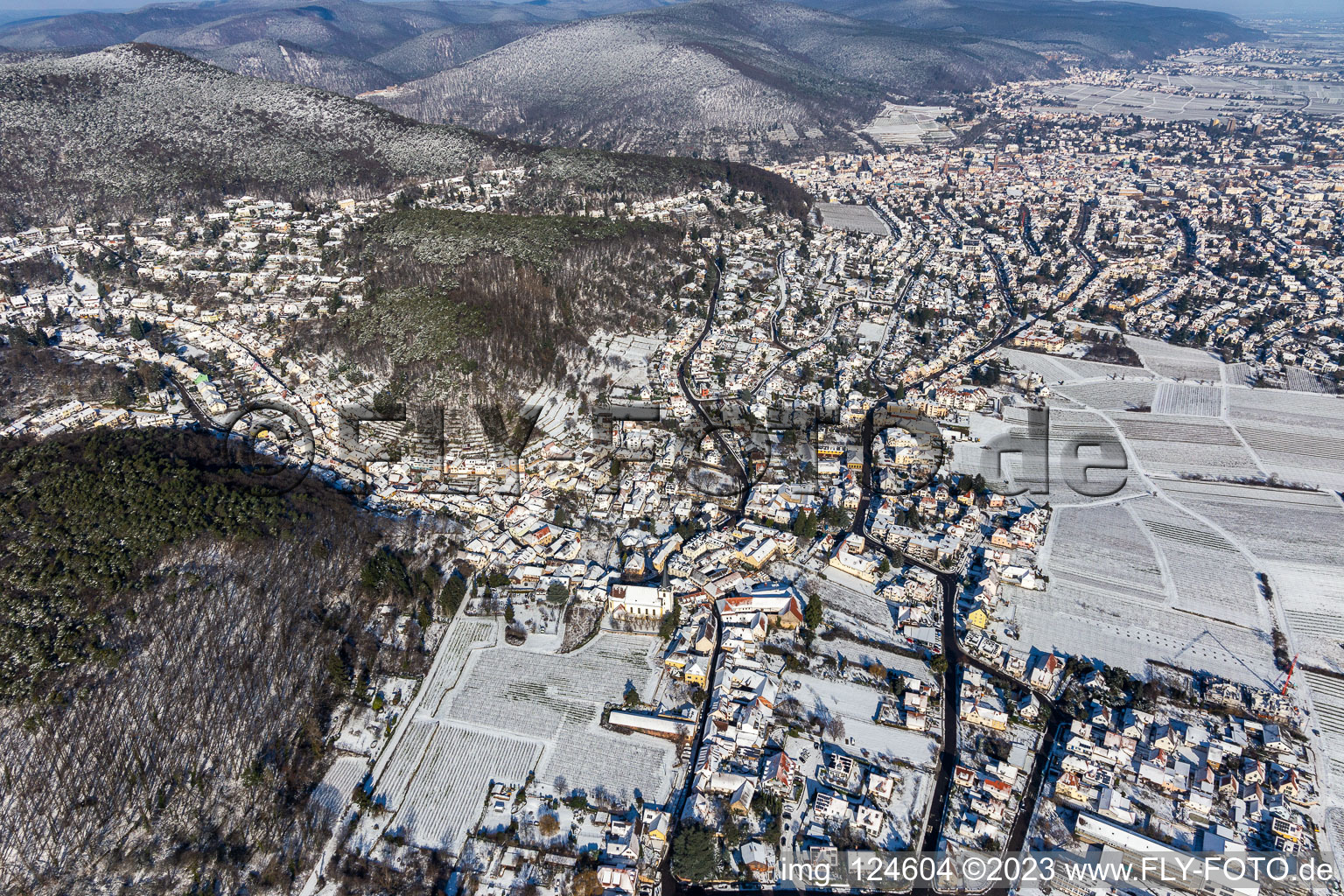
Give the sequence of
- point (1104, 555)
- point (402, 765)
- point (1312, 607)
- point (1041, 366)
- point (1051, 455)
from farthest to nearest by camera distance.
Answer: point (1041, 366)
point (1051, 455)
point (1104, 555)
point (1312, 607)
point (402, 765)

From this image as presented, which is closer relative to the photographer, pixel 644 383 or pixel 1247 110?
pixel 644 383

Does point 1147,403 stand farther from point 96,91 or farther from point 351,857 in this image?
point 96,91

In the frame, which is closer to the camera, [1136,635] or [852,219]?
[1136,635]

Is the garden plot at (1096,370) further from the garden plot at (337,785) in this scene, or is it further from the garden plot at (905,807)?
the garden plot at (337,785)

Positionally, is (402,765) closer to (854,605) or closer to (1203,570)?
(854,605)

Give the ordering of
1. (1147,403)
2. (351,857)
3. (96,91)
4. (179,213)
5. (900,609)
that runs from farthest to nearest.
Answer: (96,91), (179,213), (1147,403), (900,609), (351,857)

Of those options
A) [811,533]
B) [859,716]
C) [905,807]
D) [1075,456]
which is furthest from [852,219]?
[905,807]

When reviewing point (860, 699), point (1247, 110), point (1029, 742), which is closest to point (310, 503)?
point (860, 699)
